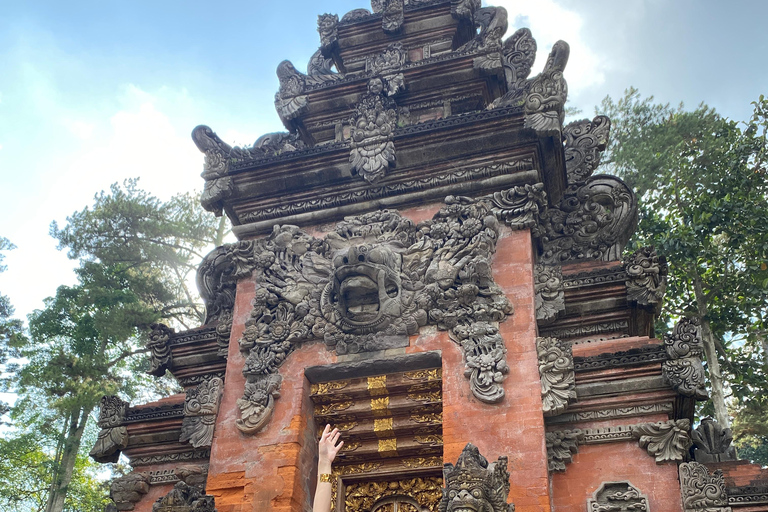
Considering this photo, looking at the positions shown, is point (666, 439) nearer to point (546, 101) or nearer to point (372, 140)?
point (546, 101)

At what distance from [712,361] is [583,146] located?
8.06 m

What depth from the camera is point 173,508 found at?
24.9ft

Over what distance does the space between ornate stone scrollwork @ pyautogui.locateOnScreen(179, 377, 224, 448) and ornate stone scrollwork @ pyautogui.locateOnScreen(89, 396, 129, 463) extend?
4.36 ft

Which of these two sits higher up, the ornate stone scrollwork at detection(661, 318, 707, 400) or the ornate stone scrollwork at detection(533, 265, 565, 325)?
the ornate stone scrollwork at detection(533, 265, 565, 325)

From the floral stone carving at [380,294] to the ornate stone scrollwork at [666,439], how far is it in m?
1.59

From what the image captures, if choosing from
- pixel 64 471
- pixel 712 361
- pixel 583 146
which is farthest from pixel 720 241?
pixel 64 471

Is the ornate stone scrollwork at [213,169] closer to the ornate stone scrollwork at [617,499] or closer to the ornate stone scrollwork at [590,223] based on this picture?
the ornate stone scrollwork at [590,223]

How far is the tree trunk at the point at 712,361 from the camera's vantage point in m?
15.5

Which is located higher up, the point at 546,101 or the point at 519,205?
the point at 546,101

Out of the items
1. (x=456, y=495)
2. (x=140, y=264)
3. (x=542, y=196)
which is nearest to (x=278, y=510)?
(x=456, y=495)

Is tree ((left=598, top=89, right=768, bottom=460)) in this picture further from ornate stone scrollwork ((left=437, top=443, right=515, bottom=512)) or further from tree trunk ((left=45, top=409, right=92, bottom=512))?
tree trunk ((left=45, top=409, right=92, bottom=512))

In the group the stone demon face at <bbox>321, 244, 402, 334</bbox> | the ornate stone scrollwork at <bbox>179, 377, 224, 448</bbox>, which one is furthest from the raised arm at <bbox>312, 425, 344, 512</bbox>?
the ornate stone scrollwork at <bbox>179, 377, 224, 448</bbox>

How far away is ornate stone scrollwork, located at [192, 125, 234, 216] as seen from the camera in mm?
10867

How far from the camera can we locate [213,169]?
11.0 m
